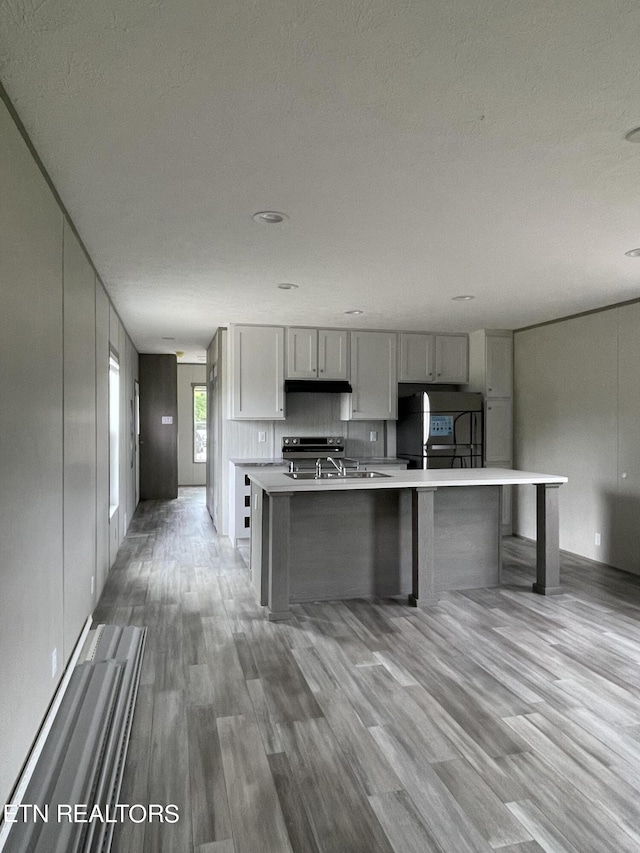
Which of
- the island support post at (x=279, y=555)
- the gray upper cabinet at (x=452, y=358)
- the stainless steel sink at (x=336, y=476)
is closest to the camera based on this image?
the island support post at (x=279, y=555)

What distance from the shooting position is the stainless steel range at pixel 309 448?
649cm

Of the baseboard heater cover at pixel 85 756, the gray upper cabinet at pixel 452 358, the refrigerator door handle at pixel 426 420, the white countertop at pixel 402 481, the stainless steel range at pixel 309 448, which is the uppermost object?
the gray upper cabinet at pixel 452 358

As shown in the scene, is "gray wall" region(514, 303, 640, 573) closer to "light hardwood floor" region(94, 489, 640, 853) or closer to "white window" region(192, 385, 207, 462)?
"light hardwood floor" region(94, 489, 640, 853)

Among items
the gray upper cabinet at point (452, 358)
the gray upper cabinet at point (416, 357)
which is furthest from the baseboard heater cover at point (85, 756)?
the gray upper cabinet at point (452, 358)

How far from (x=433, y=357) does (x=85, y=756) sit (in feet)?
17.9

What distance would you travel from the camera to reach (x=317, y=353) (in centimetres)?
635

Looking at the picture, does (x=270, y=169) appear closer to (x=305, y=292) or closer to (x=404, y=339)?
(x=305, y=292)

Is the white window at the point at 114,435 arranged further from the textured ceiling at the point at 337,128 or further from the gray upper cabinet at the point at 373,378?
the gray upper cabinet at the point at 373,378

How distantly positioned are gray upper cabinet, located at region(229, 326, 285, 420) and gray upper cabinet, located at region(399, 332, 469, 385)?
4.89 ft

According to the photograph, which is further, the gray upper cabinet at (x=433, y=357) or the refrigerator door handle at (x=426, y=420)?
the gray upper cabinet at (x=433, y=357)

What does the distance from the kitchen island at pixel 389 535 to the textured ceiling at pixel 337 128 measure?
1593mm

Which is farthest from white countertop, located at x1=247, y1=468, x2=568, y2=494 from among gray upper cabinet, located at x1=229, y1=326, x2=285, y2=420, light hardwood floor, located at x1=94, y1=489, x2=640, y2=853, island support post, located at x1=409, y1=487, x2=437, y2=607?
gray upper cabinet, located at x1=229, y1=326, x2=285, y2=420

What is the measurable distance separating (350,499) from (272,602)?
99cm

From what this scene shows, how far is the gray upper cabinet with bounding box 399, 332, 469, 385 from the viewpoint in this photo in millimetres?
6621
